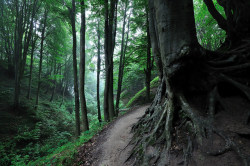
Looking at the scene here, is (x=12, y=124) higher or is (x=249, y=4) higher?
(x=249, y=4)

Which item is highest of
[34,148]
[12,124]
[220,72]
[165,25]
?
[165,25]

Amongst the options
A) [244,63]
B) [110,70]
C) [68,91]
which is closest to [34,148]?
[110,70]

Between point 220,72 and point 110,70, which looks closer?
point 220,72

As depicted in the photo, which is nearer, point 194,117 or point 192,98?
point 194,117

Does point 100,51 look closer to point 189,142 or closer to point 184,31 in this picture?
point 184,31

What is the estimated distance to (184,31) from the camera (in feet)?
8.64

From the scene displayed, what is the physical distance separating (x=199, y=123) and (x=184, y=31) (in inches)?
80.6

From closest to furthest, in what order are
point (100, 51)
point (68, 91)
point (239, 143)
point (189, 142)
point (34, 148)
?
1. point (239, 143)
2. point (189, 142)
3. point (34, 148)
4. point (100, 51)
5. point (68, 91)

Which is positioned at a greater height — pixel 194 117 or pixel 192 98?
pixel 192 98

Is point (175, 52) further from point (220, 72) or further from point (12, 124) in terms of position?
point (12, 124)

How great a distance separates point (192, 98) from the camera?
10.1ft

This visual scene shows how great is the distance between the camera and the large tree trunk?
2176 millimetres

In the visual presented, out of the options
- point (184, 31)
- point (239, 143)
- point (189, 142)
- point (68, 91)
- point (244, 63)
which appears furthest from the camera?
point (68, 91)

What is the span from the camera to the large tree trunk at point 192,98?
7.14 ft
